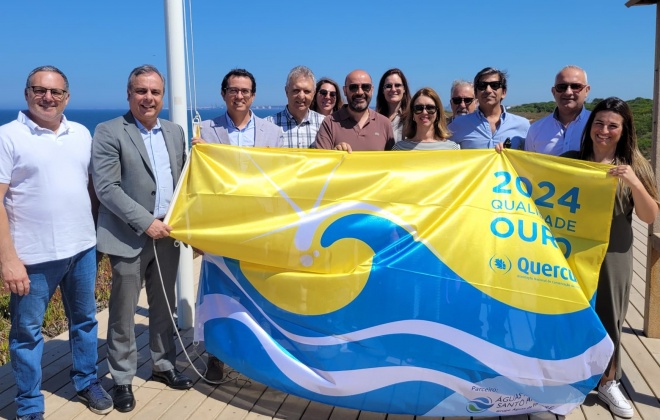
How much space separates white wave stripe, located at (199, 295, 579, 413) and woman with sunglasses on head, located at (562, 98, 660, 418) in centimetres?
56

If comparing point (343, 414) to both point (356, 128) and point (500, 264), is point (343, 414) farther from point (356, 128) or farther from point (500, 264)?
point (356, 128)

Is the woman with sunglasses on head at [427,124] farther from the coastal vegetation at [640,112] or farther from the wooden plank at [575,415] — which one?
the coastal vegetation at [640,112]

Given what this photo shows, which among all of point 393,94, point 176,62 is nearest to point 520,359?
point 393,94

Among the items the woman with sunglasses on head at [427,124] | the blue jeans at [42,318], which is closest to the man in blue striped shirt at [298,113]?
the woman with sunglasses on head at [427,124]

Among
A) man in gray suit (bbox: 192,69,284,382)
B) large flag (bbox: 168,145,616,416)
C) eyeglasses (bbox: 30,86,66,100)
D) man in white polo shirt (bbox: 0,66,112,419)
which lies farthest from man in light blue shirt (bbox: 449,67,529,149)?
eyeglasses (bbox: 30,86,66,100)

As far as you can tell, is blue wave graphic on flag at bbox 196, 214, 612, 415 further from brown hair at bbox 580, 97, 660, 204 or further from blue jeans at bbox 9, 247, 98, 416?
blue jeans at bbox 9, 247, 98, 416

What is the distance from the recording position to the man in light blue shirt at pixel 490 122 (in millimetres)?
4578

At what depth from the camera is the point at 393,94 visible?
5344 millimetres

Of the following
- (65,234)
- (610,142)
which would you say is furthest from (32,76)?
(610,142)

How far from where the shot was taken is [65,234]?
3.44 meters

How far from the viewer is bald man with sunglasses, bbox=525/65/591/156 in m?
4.09

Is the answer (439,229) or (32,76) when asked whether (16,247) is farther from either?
(439,229)

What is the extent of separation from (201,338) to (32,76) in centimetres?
196

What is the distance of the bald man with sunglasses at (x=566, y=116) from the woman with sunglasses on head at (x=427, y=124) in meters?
0.65
